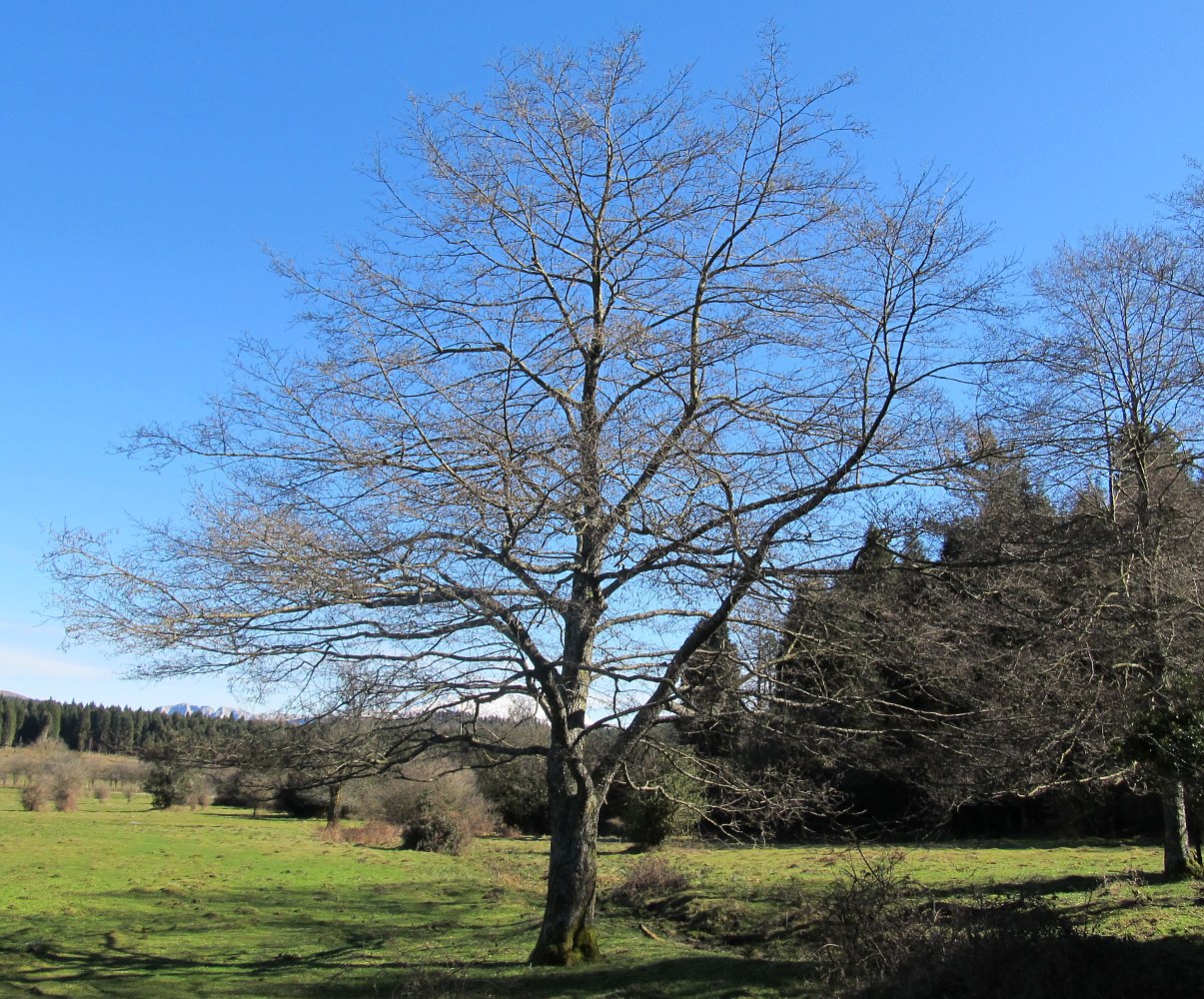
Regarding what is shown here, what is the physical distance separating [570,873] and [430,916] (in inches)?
396

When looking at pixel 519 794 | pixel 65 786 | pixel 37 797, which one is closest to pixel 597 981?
pixel 519 794

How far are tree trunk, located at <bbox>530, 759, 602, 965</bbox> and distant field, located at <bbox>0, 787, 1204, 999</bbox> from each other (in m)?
0.29

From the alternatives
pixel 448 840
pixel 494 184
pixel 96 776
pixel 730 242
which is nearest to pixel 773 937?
pixel 730 242

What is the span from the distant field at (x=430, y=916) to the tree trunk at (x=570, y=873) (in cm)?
29

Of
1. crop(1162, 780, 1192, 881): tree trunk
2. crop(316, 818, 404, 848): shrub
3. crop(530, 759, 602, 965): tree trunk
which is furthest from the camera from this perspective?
crop(316, 818, 404, 848): shrub

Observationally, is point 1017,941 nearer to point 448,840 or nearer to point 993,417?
point 993,417

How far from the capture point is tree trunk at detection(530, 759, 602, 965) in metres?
9.42

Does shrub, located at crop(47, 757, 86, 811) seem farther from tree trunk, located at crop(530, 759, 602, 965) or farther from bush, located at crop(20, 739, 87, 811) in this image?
tree trunk, located at crop(530, 759, 602, 965)

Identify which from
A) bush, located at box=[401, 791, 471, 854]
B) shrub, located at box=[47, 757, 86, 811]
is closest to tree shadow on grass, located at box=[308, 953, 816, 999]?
bush, located at box=[401, 791, 471, 854]

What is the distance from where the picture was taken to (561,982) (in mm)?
8977

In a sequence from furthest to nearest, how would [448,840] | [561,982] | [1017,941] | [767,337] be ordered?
[448,840]
[561,982]
[767,337]
[1017,941]

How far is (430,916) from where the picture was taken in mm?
17797

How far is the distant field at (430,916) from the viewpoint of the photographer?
386 inches

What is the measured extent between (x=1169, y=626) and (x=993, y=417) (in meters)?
3.65
